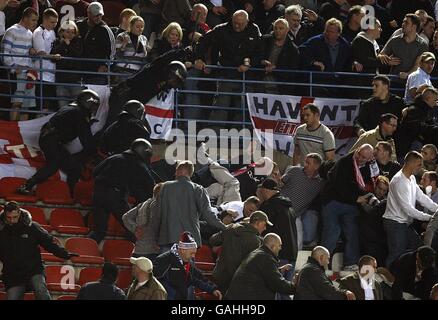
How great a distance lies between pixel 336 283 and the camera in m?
24.6

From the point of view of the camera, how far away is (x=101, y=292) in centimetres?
2236

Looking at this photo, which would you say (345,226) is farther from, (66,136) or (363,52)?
(66,136)

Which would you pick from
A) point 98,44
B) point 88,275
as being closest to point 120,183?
point 88,275

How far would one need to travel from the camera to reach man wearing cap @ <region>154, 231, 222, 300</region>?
23.2m

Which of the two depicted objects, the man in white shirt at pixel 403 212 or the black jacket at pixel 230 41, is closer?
the man in white shirt at pixel 403 212

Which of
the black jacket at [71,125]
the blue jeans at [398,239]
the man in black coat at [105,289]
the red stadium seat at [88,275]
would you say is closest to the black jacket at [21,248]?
the red stadium seat at [88,275]

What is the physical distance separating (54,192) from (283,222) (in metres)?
3.46

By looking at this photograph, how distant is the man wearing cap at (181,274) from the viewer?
76.1 ft

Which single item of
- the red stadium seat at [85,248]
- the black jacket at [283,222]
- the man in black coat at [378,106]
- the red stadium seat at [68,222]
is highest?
the man in black coat at [378,106]

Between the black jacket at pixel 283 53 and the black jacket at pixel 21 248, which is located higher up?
the black jacket at pixel 283 53

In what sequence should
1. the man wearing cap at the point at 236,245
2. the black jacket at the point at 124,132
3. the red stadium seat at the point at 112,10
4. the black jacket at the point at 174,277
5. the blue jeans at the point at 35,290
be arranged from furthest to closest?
the red stadium seat at the point at 112,10 → the black jacket at the point at 124,132 → the man wearing cap at the point at 236,245 → the blue jeans at the point at 35,290 → the black jacket at the point at 174,277

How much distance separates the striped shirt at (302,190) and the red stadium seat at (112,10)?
5656mm

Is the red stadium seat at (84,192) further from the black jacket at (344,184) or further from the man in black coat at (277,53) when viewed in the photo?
the black jacket at (344,184)
